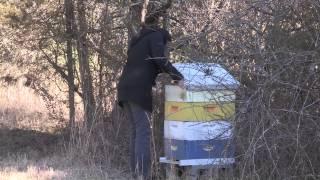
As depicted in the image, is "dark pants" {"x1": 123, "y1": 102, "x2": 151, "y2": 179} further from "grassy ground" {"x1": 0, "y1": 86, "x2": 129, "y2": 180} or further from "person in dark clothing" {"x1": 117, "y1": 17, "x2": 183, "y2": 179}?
"grassy ground" {"x1": 0, "y1": 86, "x2": 129, "y2": 180}

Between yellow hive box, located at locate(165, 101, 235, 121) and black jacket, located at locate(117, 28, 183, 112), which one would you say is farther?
black jacket, located at locate(117, 28, 183, 112)

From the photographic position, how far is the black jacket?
273 inches

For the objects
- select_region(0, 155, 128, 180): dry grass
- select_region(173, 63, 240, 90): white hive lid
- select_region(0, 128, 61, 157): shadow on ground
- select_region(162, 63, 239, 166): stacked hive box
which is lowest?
select_region(0, 155, 128, 180): dry grass

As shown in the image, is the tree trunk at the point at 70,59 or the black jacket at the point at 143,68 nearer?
the black jacket at the point at 143,68

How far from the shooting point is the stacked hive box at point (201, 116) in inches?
250

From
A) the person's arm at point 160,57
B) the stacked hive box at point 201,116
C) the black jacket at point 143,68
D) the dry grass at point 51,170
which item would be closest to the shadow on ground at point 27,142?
the dry grass at point 51,170

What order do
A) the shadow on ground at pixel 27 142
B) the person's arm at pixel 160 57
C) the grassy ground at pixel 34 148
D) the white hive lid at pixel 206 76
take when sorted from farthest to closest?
the shadow on ground at pixel 27 142 < the grassy ground at pixel 34 148 < the person's arm at pixel 160 57 < the white hive lid at pixel 206 76

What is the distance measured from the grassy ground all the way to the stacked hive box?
95 centimetres

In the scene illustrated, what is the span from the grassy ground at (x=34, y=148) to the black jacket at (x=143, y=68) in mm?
1051

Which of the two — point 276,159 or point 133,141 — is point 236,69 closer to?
point 276,159

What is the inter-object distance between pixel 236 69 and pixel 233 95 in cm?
30

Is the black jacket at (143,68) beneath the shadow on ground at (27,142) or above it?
above

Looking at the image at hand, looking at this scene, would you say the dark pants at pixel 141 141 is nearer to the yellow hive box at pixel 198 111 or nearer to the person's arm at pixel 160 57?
the yellow hive box at pixel 198 111

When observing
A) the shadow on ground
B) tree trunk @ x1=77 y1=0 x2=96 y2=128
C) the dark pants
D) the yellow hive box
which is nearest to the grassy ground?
the shadow on ground
